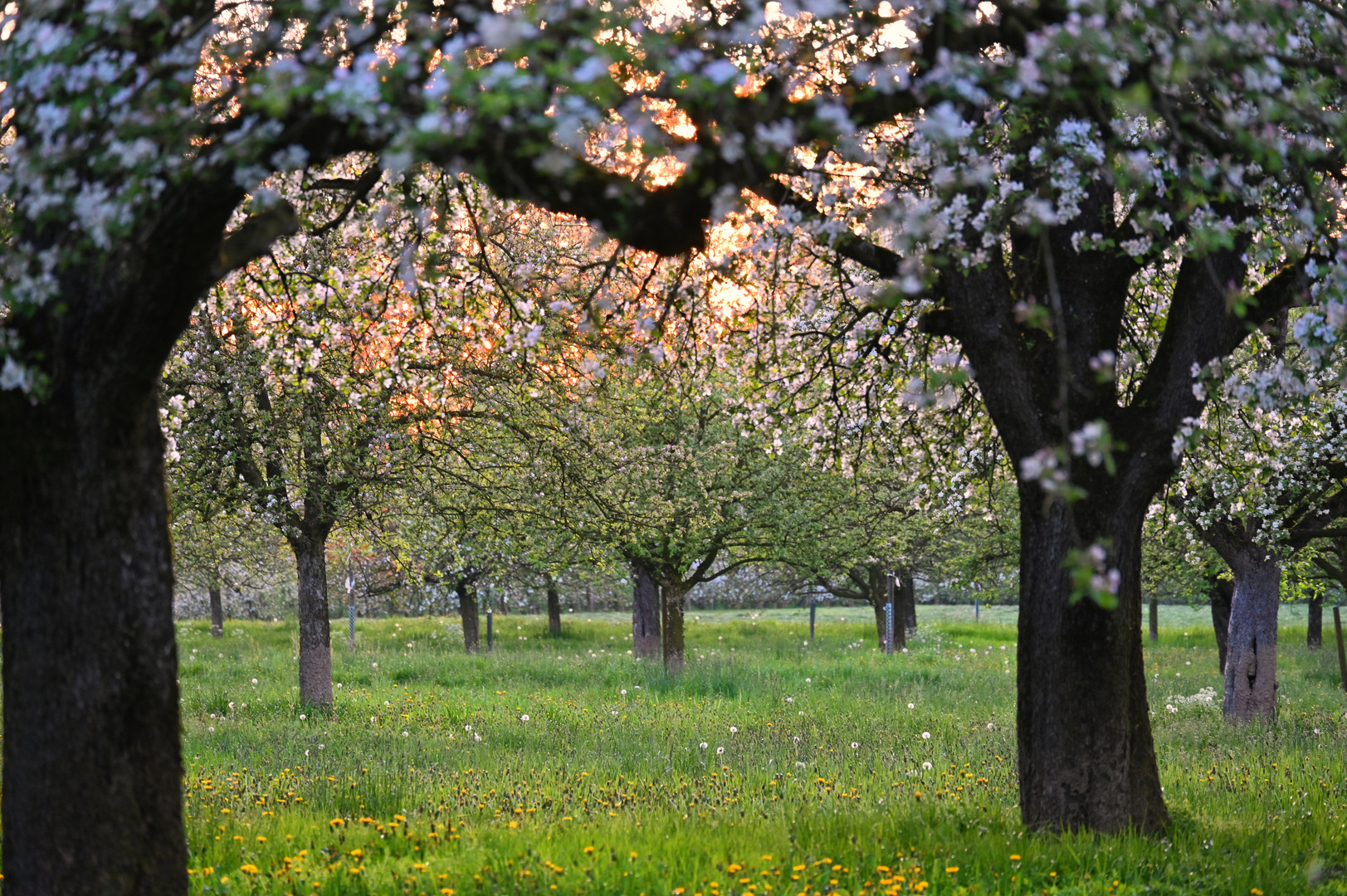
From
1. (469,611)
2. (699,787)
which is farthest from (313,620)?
(469,611)

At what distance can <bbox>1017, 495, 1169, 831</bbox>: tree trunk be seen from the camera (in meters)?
7.30

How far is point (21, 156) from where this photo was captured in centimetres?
436

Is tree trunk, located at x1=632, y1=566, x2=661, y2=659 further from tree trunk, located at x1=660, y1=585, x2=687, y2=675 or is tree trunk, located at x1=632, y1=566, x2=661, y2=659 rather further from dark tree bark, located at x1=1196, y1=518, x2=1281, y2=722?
dark tree bark, located at x1=1196, y1=518, x2=1281, y2=722

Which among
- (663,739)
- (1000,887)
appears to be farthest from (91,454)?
(663,739)

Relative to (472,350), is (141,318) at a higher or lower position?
lower

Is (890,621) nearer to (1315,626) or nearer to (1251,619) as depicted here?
(1251,619)

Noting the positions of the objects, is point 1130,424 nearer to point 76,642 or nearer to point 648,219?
point 648,219

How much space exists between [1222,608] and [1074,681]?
26614 mm

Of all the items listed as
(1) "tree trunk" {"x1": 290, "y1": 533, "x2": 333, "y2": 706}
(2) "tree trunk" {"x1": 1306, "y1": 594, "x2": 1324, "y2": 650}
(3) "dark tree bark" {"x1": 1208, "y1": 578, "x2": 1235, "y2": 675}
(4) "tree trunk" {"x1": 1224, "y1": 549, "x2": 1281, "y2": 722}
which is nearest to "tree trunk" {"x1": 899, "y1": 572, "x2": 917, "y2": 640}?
(3) "dark tree bark" {"x1": 1208, "y1": 578, "x2": 1235, "y2": 675}

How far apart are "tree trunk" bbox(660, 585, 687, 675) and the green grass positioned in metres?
0.56

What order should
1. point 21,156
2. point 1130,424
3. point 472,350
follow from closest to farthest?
point 21,156 → point 1130,424 → point 472,350

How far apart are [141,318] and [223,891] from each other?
372cm

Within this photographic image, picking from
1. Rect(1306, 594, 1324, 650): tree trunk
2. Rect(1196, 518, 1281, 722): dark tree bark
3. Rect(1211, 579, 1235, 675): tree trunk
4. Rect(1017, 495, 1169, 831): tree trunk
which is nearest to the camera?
Rect(1017, 495, 1169, 831): tree trunk

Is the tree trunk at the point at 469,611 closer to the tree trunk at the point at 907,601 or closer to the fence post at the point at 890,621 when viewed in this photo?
the fence post at the point at 890,621
